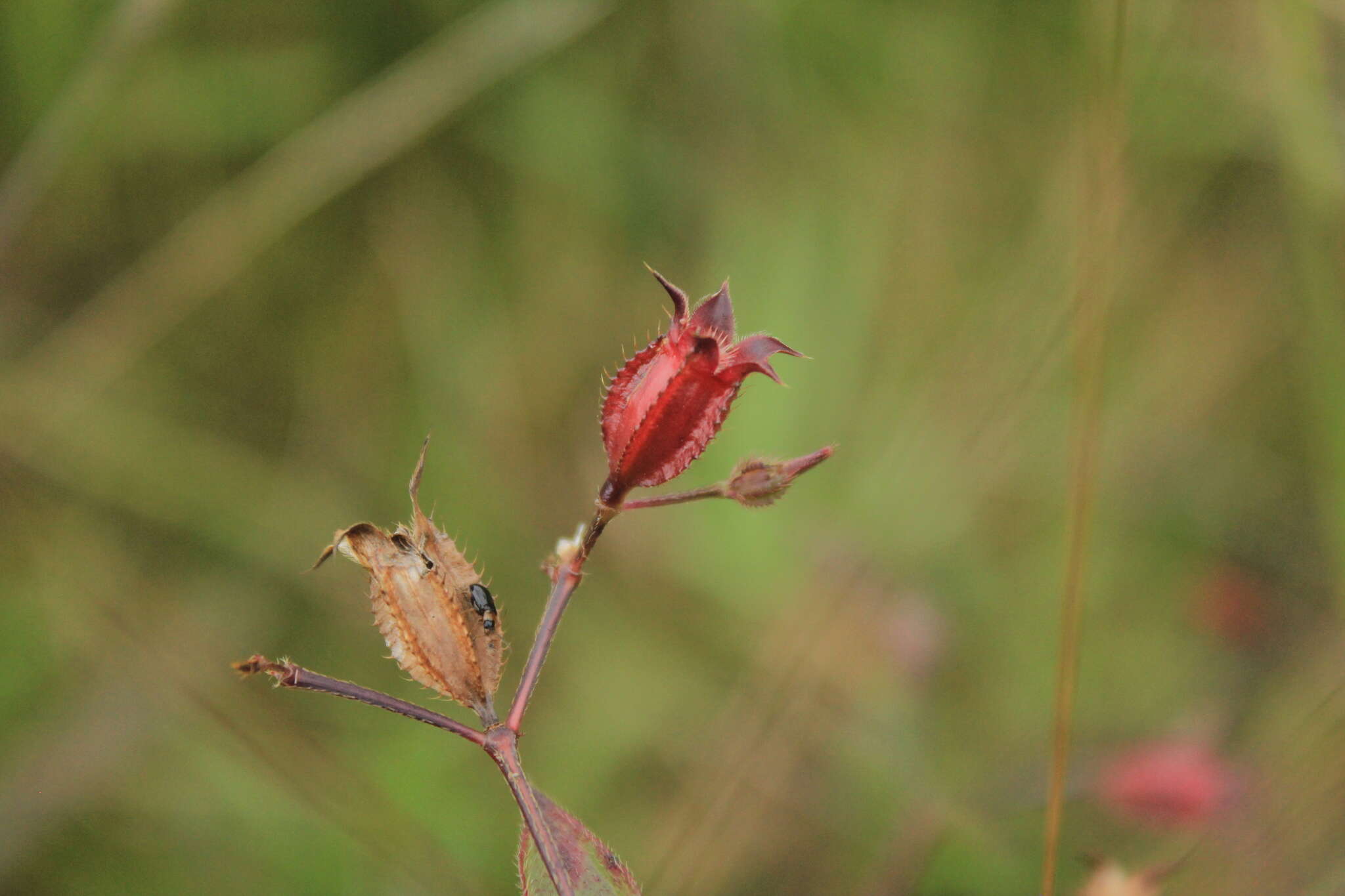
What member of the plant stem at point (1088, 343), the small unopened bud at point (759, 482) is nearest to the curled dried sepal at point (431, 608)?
the small unopened bud at point (759, 482)

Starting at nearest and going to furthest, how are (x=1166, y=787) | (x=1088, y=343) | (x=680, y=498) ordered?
(x=680, y=498), (x=1088, y=343), (x=1166, y=787)

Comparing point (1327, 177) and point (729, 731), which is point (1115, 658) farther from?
point (1327, 177)

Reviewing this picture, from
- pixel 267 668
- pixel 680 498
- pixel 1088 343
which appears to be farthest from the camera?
pixel 1088 343

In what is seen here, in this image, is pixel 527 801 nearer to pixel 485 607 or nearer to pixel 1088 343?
pixel 485 607

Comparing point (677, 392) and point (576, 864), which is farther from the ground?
point (677, 392)

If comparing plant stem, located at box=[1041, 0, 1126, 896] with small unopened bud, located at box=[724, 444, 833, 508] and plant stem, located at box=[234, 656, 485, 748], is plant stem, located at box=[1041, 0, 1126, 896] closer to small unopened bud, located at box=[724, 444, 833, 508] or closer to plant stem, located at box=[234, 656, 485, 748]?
small unopened bud, located at box=[724, 444, 833, 508]

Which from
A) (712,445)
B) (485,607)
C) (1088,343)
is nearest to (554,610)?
(485,607)
